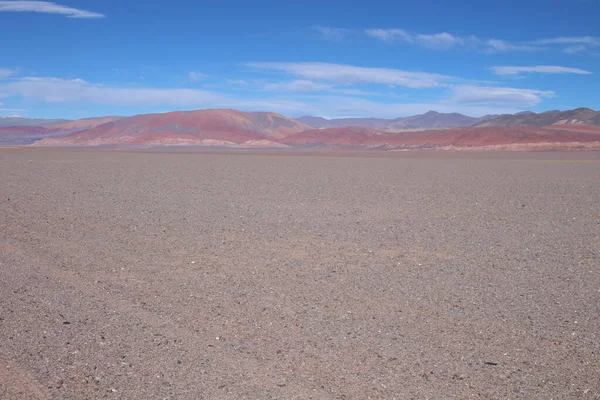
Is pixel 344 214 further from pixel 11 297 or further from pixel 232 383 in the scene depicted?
pixel 232 383

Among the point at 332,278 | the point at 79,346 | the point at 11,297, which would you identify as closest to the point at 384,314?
the point at 332,278

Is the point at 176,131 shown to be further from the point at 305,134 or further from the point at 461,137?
the point at 461,137

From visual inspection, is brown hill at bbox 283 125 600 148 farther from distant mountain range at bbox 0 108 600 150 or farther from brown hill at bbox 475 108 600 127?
brown hill at bbox 475 108 600 127

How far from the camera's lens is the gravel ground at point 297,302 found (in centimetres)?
445

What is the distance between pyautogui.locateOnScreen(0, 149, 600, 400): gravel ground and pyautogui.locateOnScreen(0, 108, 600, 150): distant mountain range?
50.2 meters

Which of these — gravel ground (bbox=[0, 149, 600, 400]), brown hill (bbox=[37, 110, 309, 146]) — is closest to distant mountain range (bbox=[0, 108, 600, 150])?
brown hill (bbox=[37, 110, 309, 146])

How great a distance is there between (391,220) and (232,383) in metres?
7.67

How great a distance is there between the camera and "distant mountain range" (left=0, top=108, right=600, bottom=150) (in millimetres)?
63263

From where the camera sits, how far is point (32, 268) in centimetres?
761

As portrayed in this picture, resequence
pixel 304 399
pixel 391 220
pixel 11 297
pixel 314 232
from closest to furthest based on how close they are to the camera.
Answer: pixel 304 399, pixel 11 297, pixel 314 232, pixel 391 220

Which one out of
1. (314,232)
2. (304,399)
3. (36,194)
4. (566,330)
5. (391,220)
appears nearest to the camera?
(304,399)

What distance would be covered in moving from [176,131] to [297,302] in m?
90.0

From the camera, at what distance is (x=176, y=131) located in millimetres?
93562

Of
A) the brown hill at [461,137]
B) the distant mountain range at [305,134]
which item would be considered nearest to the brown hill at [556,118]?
the distant mountain range at [305,134]
